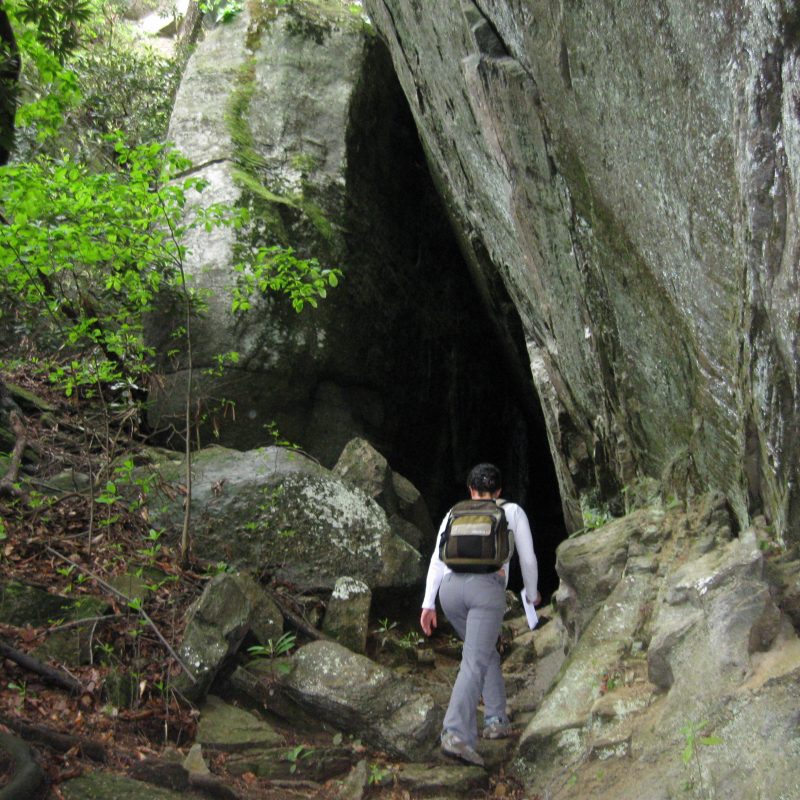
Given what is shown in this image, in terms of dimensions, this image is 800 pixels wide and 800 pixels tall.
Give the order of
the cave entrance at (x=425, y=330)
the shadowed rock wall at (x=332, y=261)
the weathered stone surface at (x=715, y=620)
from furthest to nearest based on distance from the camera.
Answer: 1. the cave entrance at (x=425, y=330)
2. the shadowed rock wall at (x=332, y=261)
3. the weathered stone surface at (x=715, y=620)

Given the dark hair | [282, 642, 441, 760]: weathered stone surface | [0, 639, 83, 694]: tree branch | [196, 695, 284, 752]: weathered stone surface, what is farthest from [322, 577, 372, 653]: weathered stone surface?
[0, 639, 83, 694]: tree branch

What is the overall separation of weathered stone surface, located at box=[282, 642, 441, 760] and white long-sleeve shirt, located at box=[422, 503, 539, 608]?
0.71 metres

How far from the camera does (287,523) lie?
26.2 feet

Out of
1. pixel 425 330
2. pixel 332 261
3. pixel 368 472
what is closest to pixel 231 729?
pixel 368 472

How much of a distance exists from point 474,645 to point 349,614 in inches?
89.1

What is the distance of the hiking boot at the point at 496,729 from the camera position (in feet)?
19.0

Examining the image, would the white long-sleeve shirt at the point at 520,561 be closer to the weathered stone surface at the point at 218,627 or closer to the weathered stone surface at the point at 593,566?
the weathered stone surface at the point at 593,566

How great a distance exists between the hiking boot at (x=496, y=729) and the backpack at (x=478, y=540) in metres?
1.15

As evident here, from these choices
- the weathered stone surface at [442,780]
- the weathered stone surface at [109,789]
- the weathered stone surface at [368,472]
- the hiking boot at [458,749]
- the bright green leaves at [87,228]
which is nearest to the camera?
the weathered stone surface at [109,789]

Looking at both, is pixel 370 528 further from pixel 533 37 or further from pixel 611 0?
pixel 611 0

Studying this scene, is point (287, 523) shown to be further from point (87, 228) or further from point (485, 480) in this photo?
point (87, 228)

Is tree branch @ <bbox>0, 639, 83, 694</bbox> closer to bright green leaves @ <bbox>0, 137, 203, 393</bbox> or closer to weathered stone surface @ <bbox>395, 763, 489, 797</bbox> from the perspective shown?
weathered stone surface @ <bbox>395, 763, 489, 797</bbox>

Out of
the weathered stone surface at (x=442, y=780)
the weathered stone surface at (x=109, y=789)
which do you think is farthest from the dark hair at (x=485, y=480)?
the weathered stone surface at (x=109, y=789)

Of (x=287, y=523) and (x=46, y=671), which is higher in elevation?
(x=287, y=523)
